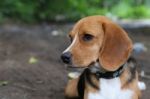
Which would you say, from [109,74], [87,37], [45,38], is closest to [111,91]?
[109,74]

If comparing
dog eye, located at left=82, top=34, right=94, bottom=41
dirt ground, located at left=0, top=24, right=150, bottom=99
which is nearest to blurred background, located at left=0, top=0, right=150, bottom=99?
dirt ground, located at left=0, top=24, right=150, bottom=99

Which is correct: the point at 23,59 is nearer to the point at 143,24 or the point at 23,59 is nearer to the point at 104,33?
the point at 104,33

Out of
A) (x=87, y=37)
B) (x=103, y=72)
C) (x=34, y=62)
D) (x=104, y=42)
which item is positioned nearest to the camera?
(x=87, y=37)

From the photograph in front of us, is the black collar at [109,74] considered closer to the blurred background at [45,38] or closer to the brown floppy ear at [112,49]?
the brown floppy ear at [112,49]

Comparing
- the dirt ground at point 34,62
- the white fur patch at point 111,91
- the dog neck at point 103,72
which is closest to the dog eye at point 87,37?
the dog neck at point 103,72

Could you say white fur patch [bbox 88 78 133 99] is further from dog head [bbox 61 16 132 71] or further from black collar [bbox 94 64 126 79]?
dog head [bbox 61 16 132 71]

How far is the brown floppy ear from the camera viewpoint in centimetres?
525

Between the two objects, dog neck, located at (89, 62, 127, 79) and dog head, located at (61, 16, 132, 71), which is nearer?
dog head, located at (61, 16, 132, 71)

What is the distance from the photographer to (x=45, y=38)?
10.6 meters

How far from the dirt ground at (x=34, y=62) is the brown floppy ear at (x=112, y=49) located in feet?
3.84

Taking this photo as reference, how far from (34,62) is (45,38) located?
260 cm

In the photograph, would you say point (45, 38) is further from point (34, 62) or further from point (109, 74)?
point (109, 74)

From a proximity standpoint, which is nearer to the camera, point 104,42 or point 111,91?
point 104,42

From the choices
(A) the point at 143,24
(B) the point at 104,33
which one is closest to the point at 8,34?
(A) the point at 143,24
